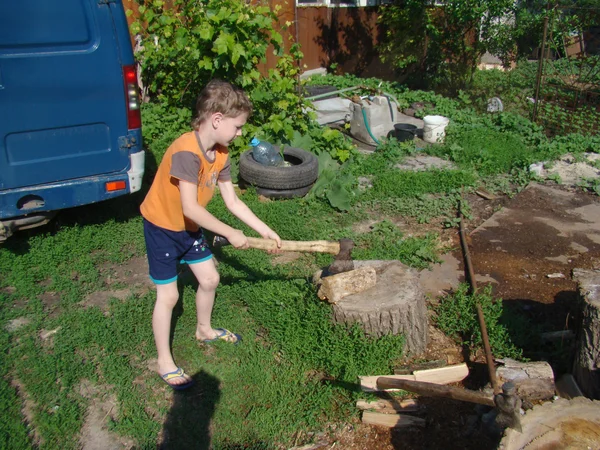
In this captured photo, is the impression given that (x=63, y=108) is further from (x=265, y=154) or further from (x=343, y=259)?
(x=343, y=259)

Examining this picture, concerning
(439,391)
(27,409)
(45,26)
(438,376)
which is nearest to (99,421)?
(27,409)

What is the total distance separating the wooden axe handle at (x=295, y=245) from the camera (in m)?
Result: 3.37

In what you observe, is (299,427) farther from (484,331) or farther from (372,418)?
(484,331)

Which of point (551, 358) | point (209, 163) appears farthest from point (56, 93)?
point (551, 358)

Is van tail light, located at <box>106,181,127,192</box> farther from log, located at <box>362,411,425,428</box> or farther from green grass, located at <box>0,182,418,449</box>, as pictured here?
log, located at <box>362,411,425,428</box>

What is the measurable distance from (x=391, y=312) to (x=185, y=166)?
159 cm

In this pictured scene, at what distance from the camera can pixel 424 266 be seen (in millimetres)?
4863

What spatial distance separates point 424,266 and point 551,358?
1.40 m

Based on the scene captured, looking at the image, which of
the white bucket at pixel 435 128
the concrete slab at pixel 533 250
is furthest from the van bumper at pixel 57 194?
the white bucket at pixel 435 128

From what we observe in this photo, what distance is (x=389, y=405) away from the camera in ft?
10.8

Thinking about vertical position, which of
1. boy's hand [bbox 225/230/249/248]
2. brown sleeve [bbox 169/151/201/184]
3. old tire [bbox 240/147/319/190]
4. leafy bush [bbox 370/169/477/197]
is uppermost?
brown sleeve [bbox 169/151/201/184]

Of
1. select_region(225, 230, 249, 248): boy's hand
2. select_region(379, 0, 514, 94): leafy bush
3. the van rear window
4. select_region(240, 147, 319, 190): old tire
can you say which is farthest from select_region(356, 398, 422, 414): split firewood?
select_region(379, 0, 514, 94): leafy bush

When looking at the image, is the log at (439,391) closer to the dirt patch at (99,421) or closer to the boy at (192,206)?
the boy at (192,206)

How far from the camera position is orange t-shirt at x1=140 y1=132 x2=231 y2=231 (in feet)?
9.89
